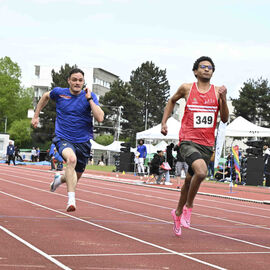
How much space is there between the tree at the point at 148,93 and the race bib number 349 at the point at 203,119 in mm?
85151

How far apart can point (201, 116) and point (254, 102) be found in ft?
253

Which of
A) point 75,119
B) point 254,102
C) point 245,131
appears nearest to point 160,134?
point 245,131

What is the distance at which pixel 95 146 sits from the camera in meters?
62.4

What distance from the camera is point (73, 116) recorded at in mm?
7559

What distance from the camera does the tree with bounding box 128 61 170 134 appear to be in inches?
3671

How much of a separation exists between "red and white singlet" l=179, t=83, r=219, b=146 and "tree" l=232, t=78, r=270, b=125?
75456 mm

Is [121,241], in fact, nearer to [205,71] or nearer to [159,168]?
[205,71]

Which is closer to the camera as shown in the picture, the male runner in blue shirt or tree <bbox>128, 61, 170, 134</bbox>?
the male runner in blue shirt

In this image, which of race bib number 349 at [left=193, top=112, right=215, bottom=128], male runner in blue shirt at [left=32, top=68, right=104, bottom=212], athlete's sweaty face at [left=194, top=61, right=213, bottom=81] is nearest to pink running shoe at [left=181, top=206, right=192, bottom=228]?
race bib number 349 at [left=193, top=112, right=215, bottom=128]

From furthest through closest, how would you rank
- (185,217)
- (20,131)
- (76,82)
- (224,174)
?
(20,131), (224,174), (76,82), (185,217)

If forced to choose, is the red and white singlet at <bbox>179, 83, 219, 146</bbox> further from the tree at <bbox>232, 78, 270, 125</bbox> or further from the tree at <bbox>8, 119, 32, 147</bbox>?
the tree at <bbox>8, 119, 32, 147</bbox>

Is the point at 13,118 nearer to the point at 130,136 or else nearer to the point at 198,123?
the point at 130,136

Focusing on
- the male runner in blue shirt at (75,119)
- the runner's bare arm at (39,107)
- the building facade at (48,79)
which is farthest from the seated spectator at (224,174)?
the building facade at (48,79)

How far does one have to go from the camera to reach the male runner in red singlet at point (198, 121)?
274 inches
